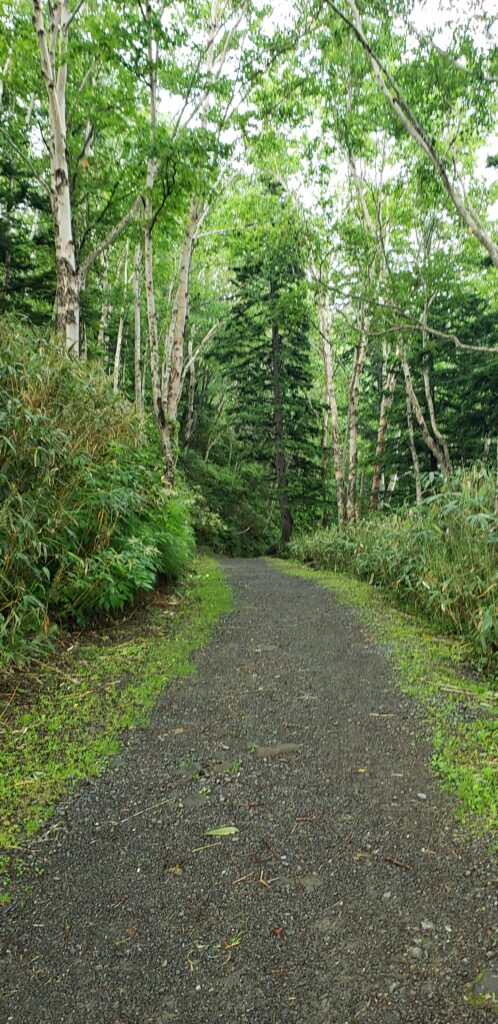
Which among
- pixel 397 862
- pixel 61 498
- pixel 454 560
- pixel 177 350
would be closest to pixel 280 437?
pixel 177 350

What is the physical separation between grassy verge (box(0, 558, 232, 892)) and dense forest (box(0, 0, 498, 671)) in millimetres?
325

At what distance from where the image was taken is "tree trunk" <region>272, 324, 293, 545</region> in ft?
60.5

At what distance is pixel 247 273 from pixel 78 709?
17.1 m

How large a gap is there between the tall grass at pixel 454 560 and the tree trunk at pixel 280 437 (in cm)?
1027

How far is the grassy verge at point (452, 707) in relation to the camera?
262 cm

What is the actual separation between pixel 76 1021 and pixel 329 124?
1437 cm

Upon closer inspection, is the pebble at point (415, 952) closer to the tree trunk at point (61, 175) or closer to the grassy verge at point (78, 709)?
the grassy verge at point (78, 709)

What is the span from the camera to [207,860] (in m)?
2.18

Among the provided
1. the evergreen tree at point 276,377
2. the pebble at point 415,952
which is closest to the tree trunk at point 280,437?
the evergreen tree at point 276,377

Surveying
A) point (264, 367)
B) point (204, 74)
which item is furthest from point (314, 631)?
point (264, 367)

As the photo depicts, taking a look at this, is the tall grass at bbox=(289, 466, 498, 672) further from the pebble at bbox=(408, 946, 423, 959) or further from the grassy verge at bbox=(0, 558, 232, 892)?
the pebble at bbox=(408, 946, 423, 959)

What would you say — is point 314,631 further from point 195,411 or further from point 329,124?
point 195,411

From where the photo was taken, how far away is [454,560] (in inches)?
222

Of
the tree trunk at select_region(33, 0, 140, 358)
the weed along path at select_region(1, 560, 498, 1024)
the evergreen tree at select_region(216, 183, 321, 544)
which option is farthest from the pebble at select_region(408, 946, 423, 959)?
the evergreen tree at select_region(216, 183, 321, 544)
